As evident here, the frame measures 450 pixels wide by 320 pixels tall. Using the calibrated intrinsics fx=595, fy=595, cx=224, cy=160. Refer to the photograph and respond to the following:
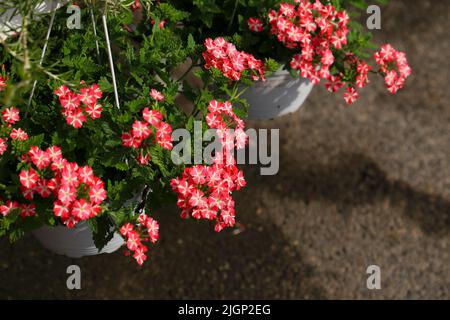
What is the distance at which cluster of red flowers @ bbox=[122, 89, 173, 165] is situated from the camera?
1.71 metres

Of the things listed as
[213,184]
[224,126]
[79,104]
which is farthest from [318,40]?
[79,104]

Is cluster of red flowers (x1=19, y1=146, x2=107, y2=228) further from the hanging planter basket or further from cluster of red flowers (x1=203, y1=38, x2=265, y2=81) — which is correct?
cluster of red flowers (x1=203, y1=38, x2=265, y2=81)

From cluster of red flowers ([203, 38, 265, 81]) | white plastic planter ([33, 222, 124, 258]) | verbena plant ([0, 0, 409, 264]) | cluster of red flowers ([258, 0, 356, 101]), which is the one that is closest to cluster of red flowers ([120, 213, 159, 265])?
Answer: verbena plant ([0, 0, 409, 264])

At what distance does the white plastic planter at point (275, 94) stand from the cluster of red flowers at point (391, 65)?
34 cm

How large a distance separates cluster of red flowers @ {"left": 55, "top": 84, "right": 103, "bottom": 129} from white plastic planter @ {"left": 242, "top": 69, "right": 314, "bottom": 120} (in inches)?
35.7

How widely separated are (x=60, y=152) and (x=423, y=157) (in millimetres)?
2457

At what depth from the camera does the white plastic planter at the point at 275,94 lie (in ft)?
8.26

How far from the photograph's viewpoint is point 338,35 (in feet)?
7.49

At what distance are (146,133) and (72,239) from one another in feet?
2.03

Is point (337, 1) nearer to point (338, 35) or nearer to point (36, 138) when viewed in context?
point (338, 35)

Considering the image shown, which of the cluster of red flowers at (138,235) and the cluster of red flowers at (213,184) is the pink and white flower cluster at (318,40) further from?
the cluster of red flowers at (138,235)

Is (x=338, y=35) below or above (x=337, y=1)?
below

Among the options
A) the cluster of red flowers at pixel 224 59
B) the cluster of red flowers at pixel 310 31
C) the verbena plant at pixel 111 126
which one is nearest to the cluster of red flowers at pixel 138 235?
the verbena plant at pixel 111 126
